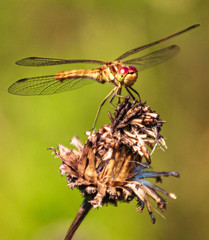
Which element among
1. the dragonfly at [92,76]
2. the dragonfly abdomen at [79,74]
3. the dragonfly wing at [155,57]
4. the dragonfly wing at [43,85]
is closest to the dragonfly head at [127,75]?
the dragonfly at [92,76]

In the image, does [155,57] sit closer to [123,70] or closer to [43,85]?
[123,70]

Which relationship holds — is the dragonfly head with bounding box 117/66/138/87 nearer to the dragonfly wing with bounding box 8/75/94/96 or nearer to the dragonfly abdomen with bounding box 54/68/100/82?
the dragonfly abdomen with bounding box 54/68/100/82

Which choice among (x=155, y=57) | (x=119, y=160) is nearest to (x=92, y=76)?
(x=155, y=57)

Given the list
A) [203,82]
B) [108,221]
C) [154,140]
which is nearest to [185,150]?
[203,82]

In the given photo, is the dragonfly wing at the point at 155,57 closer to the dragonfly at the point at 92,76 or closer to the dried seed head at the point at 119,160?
the dragonfly at the point at 92,76

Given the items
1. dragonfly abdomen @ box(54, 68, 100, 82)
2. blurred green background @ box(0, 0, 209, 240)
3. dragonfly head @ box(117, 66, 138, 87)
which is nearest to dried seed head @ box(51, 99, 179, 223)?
dragonfly head @ box(117, 66, 138, 87)

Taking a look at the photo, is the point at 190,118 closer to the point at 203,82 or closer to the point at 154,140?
the point at 203,82

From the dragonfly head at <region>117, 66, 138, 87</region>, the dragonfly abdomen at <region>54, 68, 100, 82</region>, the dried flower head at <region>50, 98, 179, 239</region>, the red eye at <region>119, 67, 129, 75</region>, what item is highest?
the dragonfly abdomen at <region>54, 68, 100, 82</region>
